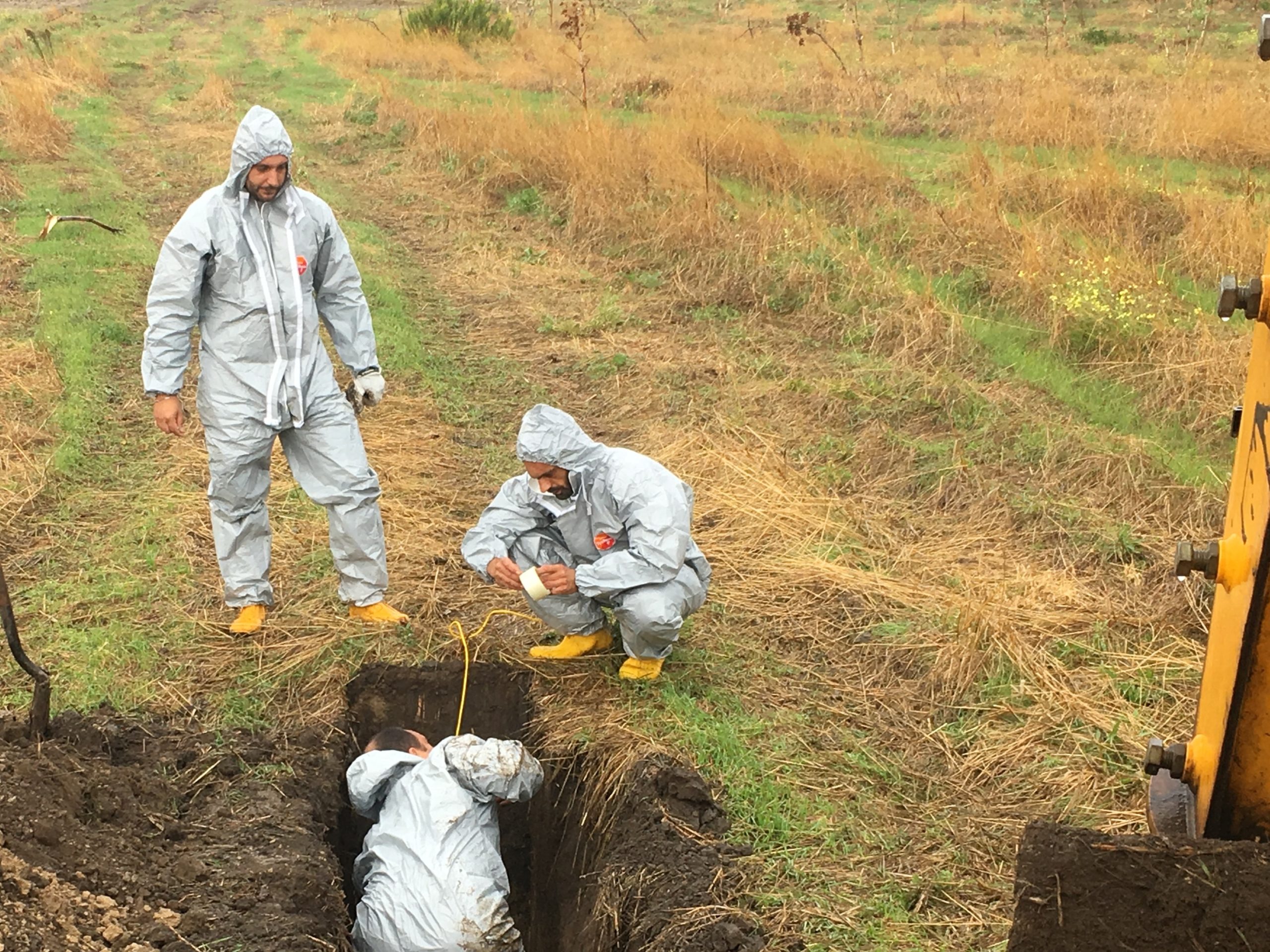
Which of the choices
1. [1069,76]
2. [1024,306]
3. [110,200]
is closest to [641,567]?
[1024,306]

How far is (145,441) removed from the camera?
6984 mm

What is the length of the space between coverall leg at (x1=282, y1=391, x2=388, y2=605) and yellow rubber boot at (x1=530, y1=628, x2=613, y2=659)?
2.47 ft

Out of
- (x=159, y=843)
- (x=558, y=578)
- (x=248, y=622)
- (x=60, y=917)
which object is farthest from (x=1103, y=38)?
(x=60, y=917)

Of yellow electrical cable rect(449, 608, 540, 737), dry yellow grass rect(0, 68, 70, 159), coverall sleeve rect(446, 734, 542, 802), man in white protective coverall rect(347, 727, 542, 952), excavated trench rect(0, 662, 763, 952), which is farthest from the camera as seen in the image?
dry yellow grass rect(0, 68, 70, 159)

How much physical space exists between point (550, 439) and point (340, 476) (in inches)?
38.3

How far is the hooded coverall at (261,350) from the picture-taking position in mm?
4391

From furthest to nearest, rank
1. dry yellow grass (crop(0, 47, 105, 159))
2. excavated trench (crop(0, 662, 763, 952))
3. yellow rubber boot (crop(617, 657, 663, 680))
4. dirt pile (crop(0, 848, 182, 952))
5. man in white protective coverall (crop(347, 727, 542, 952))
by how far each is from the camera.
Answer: dry yellow grass (crop(0, 47, 105, 159)) → yellow rubber boot (crop(617, 657, 663, 680)) → man in white protective coverall (crop(347, 727, 542, 952)) → excavated trench (crop(0, 662, 763, 952)) → dirt pile (crop(0, 848, 182, 952))

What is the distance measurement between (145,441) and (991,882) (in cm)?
528

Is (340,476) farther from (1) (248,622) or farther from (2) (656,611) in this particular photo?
(2) (656,611)

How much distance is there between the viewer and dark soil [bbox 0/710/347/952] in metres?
3.28

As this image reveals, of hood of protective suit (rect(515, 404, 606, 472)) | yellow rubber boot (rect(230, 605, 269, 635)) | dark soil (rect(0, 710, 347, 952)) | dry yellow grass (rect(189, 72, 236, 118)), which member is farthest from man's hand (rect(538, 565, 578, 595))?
dry yellow grass (rect(189, 72, 236, 118))

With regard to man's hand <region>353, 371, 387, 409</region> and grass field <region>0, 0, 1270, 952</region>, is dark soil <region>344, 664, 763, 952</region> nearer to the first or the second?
grass field <region>0, 0, 1270, 952</region>

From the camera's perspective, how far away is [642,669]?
4.73 metres

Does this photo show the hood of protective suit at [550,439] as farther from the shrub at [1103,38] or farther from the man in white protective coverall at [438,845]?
the shrub at [1103,38]
